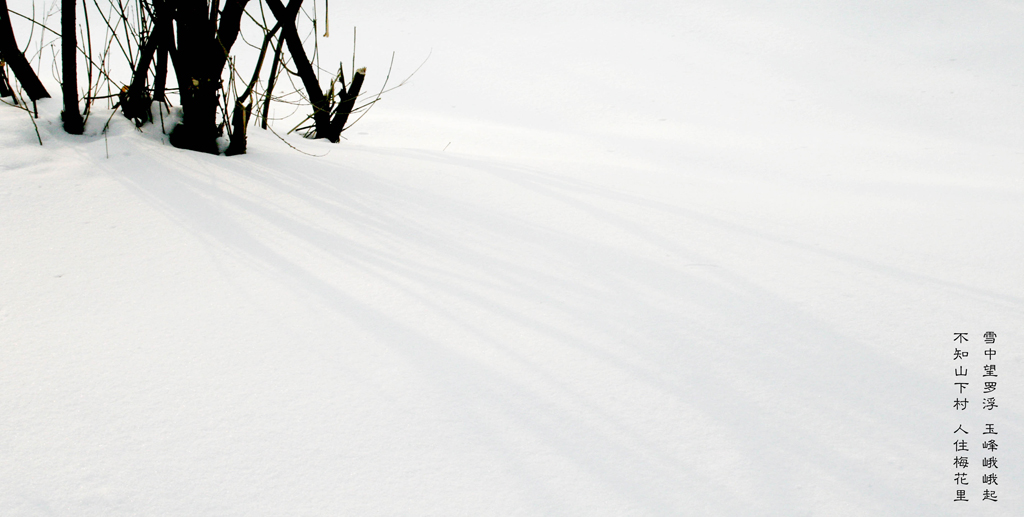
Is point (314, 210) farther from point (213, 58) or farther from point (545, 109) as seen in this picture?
point (545, 109)

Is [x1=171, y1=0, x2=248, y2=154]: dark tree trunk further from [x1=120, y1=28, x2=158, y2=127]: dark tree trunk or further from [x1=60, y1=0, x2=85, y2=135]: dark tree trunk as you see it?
[x1=60, y1=0, x2=85, y2=135]: dark tree trunk

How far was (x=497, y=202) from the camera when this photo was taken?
1.52 meters

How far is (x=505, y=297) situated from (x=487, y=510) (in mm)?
444

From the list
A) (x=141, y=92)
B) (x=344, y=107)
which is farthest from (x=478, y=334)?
(x=344, y=107)

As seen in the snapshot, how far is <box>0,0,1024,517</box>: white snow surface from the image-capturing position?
0.76 m

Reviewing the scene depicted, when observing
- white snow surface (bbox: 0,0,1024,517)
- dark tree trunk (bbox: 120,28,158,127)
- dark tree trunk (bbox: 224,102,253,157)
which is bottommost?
white snow surface (bbox: 0,0,1024,517)

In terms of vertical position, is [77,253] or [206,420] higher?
[77,253]

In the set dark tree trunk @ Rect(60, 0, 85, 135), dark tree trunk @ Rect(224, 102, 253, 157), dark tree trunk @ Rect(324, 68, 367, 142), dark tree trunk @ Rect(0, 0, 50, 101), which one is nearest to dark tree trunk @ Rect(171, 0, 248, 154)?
dark tree trunk @ Rect(224, 102, 253, 157)

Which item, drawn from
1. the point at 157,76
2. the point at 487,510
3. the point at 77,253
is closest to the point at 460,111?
the point at 157,76

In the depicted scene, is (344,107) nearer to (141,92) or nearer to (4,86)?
(141,92)

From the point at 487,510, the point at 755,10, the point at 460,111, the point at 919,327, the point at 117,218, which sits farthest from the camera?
the point at 755,10

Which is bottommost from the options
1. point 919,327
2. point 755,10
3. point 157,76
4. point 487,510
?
point 487,510

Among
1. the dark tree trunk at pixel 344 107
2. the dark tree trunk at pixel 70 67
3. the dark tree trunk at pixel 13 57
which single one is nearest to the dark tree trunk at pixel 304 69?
the dark tree trunk at pixel 344 107

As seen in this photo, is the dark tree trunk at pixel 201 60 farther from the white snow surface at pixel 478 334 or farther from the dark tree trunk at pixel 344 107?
the dark tree trunk at pixel 344 107
